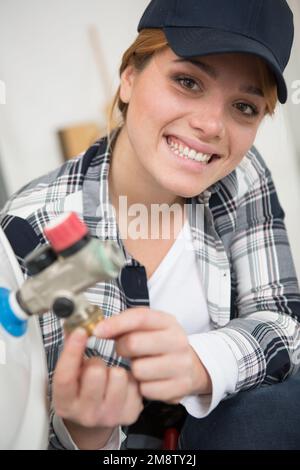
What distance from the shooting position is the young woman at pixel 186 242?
1.85 feet

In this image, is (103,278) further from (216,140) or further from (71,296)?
(216,140)

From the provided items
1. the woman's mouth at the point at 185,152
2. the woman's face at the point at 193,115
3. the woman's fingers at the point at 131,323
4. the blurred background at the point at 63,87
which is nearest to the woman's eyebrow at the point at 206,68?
the woman's face at the point at 193,115

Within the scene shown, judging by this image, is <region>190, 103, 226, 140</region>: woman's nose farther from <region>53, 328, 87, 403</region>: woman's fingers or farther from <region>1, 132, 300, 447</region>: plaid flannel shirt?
<region>53, 328, 87, 403</region>: woman's fingers

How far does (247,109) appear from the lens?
76 centimetres

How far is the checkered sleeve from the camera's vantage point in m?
0.78

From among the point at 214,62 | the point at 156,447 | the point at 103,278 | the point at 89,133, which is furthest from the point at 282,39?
the point at 89,133

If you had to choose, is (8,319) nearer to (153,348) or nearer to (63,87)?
(153,348)

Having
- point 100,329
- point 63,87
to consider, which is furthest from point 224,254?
point 63,87

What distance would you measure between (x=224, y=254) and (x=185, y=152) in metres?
0.24

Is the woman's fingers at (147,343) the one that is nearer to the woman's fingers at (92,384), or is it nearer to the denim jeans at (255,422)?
the woman's fingers at (92,384)

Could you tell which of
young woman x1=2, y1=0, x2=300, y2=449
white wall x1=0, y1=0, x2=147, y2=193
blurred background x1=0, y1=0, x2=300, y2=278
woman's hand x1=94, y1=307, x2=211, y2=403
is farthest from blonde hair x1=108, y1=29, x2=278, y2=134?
white wall x1=0, y1=0, x2=147, y2=193
